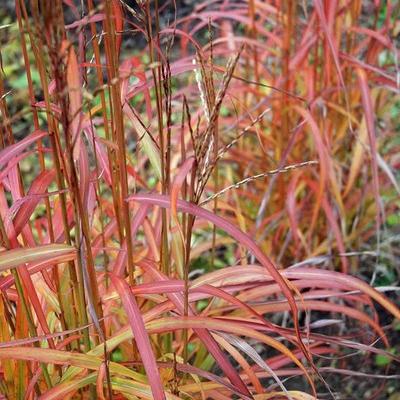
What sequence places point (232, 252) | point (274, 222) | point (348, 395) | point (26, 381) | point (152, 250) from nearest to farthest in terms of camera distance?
point (26, 381), point (152, 250), point (348, 395), point (274, 222), point (232, 252)

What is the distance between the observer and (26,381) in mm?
1095

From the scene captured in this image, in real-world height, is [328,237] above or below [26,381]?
below

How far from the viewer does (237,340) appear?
3.37 ft

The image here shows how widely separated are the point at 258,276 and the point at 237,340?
95mm

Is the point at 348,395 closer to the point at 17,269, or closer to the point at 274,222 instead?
the point at 274,222

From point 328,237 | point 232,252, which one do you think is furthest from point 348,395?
point 232,252

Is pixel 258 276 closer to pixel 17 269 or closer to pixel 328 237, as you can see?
pixel 17 269

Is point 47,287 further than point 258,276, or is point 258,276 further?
point 47,287

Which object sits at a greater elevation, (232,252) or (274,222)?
(274,222)

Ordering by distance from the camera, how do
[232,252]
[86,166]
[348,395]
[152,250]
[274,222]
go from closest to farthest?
[86,166], [152,250], [348,395], [274,222], [232,252]

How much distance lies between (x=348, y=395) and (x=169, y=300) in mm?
812

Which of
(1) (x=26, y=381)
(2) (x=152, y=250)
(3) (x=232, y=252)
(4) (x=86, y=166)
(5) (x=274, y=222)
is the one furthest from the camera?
(3) (x=232, y=252)

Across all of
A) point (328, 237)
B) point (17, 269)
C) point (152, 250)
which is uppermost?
point (17, 269)

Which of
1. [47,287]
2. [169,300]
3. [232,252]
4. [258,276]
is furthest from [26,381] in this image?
[232,252]
